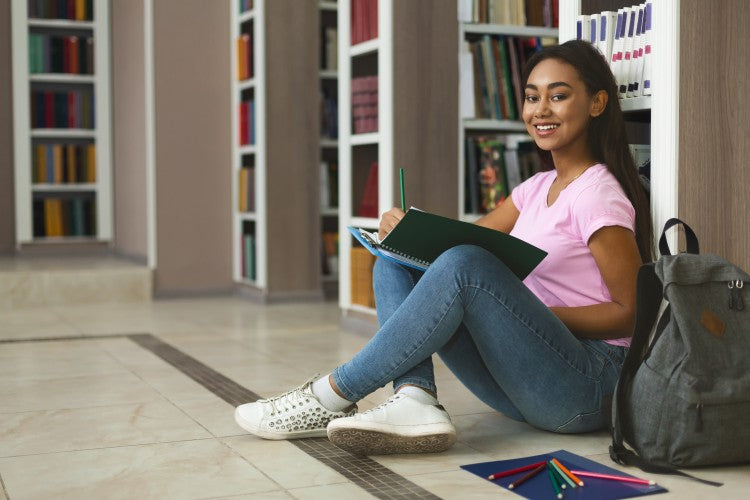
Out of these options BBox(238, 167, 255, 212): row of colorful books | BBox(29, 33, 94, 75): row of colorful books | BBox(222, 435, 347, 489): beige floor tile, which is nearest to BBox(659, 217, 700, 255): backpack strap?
BBox(222, 435, 347, 489): beige floor tile

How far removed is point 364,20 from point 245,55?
1.53 meters

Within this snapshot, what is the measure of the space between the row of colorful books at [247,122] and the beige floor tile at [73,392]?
98.3 inches

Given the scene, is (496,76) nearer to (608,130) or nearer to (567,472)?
(608,130)

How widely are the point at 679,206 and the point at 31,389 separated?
1.94 metres

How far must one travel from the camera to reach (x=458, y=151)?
4.04 meters

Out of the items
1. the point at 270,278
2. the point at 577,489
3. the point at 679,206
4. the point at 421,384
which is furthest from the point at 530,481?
the point at 270,278

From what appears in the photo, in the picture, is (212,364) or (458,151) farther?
(458,151)

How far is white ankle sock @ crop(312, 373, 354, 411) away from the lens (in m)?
2.26

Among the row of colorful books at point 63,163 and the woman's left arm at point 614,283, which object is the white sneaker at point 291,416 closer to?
the woman's left arm at point 614,283

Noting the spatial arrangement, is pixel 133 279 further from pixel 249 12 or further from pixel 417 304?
pixel 417 304

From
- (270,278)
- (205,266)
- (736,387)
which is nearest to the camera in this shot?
(736,387)

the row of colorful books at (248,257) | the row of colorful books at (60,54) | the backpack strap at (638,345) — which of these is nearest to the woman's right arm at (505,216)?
the backpack strap at (638,345)

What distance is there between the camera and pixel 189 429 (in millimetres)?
2547

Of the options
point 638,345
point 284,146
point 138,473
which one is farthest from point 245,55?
point 638,345
